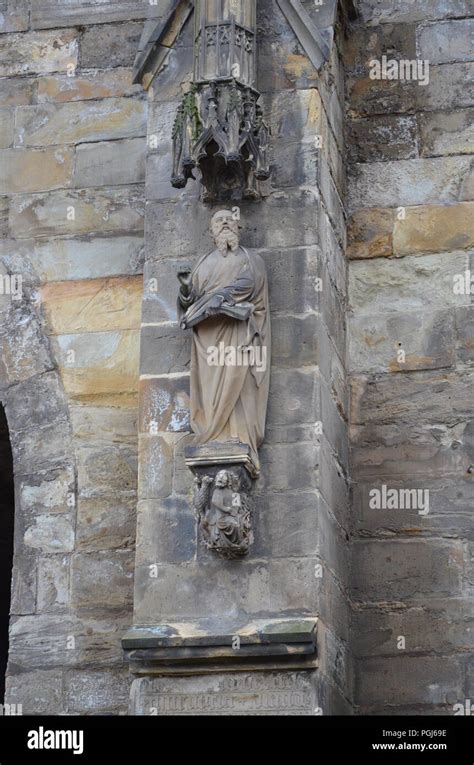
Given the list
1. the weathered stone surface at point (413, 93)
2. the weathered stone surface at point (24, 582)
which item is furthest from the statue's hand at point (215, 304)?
the weathered stone surface at point (413, 93)

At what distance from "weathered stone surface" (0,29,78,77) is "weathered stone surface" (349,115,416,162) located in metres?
1.74

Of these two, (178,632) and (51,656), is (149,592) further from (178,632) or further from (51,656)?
(51,656)

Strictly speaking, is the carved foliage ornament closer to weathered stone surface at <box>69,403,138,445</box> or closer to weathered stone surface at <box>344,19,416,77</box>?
weathered stone surface at <box>344,19,416,77</box>

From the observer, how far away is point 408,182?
10.5 meters

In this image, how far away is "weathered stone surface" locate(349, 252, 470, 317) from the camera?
10.3 meters

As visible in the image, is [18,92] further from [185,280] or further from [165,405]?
[165,405]

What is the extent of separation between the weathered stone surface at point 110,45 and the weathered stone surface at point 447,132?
175 centimetres

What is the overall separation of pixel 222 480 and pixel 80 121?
282 cm

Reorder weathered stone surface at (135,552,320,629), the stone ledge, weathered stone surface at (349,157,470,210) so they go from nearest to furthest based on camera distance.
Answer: the stone ledge, weathered stone surface at (135,552,320,629), weathered stone surface at (349,157,470,210)

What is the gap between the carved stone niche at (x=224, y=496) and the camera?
913cm

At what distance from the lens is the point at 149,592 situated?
9.28 metres

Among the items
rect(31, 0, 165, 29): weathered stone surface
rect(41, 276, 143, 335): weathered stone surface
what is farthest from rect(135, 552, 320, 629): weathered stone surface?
rect(31, 0, 165, 29): weathered stone surface

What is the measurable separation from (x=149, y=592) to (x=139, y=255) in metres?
2.19

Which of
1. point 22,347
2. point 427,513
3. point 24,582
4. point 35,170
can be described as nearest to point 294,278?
point 427,513
